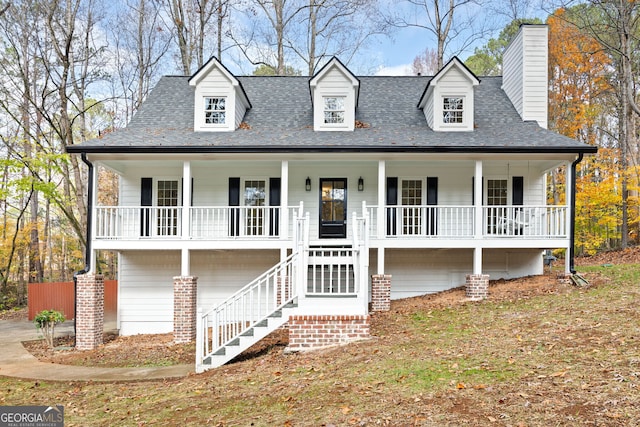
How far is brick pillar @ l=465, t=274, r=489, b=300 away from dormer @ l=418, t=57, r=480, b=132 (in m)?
4.58

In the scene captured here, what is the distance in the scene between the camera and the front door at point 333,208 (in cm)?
1450

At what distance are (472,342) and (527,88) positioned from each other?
10.3 m

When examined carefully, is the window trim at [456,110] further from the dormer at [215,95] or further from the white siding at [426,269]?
the dormer at [215,95]

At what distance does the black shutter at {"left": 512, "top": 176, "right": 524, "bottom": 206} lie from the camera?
14484 mm

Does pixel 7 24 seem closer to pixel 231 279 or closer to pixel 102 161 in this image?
pixel 102 161

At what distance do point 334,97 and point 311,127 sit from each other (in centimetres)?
116

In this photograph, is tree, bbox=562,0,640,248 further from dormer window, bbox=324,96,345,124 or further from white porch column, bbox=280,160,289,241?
white porch column, bbox=280,160,289,241

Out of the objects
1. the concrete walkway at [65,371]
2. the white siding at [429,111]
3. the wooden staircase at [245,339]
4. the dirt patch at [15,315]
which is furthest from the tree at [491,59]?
the dirt patch at [15,315]

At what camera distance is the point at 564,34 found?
23.6 meters

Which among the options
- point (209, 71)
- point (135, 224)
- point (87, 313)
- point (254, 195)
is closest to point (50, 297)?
point (135, 224)

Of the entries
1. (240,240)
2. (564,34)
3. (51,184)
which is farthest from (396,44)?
(51,184)

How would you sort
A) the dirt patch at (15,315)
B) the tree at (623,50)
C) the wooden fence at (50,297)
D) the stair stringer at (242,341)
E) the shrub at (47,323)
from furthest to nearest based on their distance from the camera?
the dirt patch at (15,315) < the tree at (623,50) < the wooden fence at (50,297) < the shrub at (47,323) < the stair stringer at (242,341)

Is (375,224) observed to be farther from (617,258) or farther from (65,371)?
(617,258)

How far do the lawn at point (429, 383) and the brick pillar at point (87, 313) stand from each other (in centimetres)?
312
